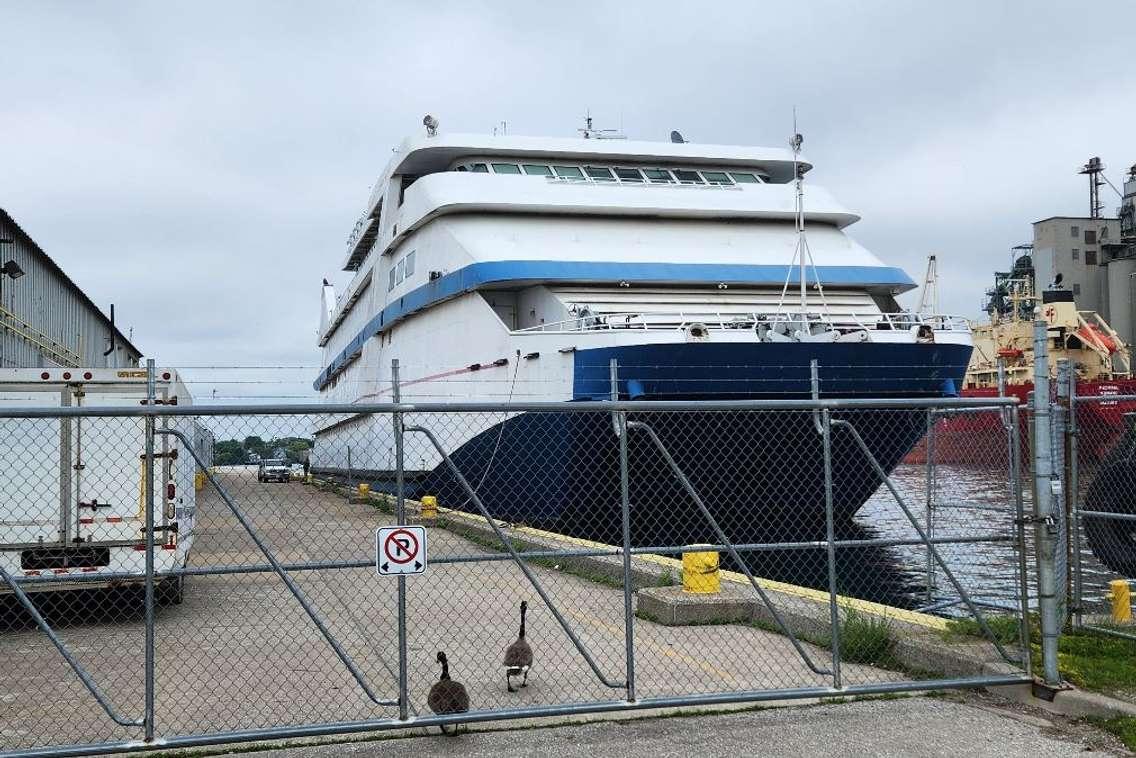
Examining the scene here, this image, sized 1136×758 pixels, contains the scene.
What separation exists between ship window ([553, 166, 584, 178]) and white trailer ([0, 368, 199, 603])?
14.1 m

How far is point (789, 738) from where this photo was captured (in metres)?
5.84

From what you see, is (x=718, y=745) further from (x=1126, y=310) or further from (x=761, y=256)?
(x=1126, y=310)

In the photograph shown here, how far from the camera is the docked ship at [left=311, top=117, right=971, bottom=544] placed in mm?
15453

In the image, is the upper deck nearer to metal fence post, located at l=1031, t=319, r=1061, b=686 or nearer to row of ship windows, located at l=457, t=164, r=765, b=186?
row of ship windows, located at l=457, t=164, r=765, b=186

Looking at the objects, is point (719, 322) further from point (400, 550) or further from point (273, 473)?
point (273, 473)

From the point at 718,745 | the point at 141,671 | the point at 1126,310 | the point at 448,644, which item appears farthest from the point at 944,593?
the point at 1126,310

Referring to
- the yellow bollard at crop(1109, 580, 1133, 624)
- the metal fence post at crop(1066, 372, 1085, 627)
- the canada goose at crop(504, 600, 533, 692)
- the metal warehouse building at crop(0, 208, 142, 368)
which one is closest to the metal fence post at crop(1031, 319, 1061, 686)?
the metal fence post at crop(1066, 372, 1085, 627)

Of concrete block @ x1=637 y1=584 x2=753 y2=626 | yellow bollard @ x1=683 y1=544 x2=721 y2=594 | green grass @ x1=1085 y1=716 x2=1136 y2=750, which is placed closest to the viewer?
green grass @ x1=1085 y1=716 x2=1136 y2=750

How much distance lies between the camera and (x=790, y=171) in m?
26.3

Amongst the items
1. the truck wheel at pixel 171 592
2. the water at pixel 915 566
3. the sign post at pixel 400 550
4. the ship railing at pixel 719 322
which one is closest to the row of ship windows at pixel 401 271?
the ship railing at pixel 719 322

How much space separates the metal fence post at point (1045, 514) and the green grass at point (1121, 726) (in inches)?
18.3

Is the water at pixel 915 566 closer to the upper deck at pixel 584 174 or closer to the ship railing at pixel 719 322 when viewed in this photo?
the ship railing at pixel 719 322

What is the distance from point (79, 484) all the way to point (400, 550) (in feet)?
16.1

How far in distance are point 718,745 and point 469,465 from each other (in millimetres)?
13075
